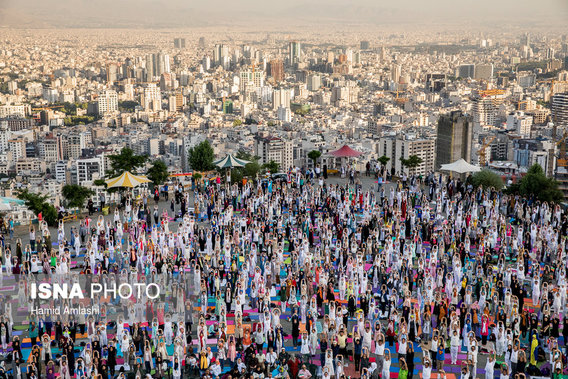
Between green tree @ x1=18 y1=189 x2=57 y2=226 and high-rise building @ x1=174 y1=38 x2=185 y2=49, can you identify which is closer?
green tree @ x1=18 y1=189 x2=57 y2=226

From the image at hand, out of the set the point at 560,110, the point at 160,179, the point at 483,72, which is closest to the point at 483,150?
the point at 560,110

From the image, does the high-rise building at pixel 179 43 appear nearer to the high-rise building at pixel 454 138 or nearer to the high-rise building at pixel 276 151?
the high-rise building at pixel 276 151

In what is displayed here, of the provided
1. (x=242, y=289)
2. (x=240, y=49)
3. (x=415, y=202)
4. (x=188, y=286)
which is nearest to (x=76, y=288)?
(x=188, y=286)

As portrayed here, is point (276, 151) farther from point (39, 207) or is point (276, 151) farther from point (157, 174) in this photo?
point (39, 207)

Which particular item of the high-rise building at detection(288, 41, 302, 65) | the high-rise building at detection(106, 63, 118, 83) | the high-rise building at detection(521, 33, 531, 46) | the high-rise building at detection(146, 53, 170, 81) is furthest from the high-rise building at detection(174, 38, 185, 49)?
the high-rise building at detection(521, 33, 531, 46)

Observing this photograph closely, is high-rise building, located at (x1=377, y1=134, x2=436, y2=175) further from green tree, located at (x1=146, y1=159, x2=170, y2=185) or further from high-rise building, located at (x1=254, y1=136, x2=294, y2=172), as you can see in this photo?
green tree, located at (x1=146, y1=159, x2=170, y2=185)

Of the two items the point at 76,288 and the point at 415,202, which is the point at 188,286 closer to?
the point at 76,288
